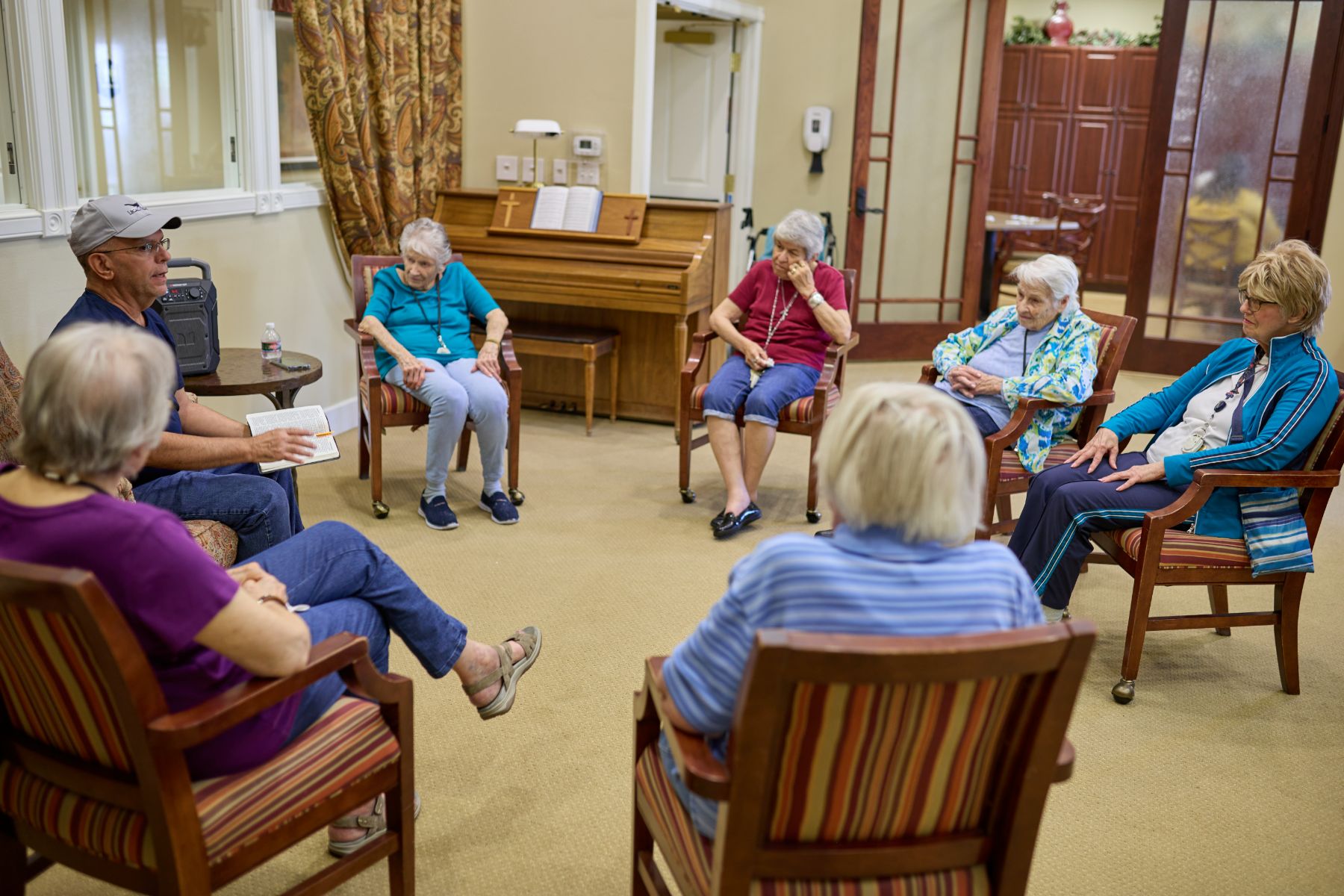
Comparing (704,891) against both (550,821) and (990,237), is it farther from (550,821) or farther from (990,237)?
(990,237)

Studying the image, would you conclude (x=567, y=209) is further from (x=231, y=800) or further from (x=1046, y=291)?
(x=231, y=800)

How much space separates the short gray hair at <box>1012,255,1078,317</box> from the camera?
3.49 meters

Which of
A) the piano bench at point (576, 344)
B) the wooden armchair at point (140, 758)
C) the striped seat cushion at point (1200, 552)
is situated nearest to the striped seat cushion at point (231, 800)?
the wooden armchair at point (140, 758)

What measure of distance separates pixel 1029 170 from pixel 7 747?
9.68 metres

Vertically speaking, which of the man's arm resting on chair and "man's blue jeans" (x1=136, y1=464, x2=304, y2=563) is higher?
the man's arm resting on chair

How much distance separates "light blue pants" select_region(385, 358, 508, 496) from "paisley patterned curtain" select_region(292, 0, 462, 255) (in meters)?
1.21

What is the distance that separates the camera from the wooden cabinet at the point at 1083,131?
375 inches

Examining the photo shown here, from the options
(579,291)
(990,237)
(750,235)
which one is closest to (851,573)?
(579,291)

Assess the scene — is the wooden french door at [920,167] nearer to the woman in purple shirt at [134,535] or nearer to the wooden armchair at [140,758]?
the wooden armchair at [140,758]

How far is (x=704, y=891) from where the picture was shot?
1485mm

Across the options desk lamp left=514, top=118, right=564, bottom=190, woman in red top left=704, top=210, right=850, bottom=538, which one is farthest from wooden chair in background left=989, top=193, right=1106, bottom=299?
woman in red top left=704, top=210, right=850, bottom=538

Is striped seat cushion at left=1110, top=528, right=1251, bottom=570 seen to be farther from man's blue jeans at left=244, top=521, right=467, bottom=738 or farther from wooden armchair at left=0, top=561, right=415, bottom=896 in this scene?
wooden armchair at left=0, top=561, right=415, bottom=896

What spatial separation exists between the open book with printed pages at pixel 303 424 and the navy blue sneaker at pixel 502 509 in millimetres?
1253

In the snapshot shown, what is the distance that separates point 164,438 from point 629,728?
1239 mm
